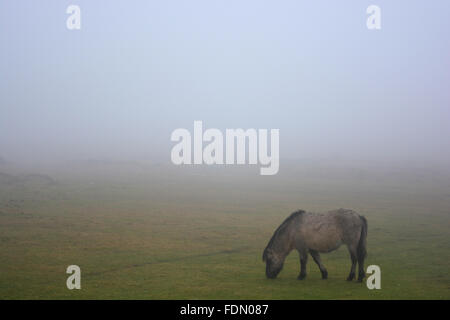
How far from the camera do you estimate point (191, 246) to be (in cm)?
2083

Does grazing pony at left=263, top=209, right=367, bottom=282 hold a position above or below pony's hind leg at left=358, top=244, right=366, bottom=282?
above

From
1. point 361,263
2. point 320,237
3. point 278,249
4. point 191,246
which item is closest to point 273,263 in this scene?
point 278,249

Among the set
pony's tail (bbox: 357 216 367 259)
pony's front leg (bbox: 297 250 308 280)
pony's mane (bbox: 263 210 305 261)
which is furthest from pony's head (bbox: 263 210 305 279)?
pony's tail (bbox: 357 216 367 259)

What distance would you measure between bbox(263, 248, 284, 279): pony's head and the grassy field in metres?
0.29

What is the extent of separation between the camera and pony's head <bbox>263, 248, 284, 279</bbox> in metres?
14.0

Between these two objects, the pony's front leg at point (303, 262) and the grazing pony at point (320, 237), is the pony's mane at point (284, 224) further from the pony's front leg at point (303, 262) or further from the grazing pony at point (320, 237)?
the pony's front leg at point (303, 262)

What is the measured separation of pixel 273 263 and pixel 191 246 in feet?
24.4

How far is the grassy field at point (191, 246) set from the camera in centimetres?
1306

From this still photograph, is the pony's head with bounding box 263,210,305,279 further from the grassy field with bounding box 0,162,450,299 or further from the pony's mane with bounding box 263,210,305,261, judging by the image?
the grassy field with bounding box 0,162,450,299

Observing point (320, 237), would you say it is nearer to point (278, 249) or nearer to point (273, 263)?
point (278, 249)

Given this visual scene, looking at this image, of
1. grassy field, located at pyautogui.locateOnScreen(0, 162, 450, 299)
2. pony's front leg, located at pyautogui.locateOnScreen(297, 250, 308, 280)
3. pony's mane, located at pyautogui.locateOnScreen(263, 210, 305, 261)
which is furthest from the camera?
pony's mane, located at pyautogui.locateOnScreen(263, 210, 305, 261)

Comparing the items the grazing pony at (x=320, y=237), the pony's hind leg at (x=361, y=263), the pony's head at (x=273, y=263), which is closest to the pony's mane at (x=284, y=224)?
the grazing pony at (x=320, y=237)
